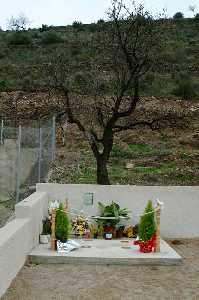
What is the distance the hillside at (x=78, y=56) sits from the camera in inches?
1364

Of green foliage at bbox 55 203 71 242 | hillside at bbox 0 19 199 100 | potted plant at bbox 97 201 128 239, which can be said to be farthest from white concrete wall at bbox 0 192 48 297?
hillside at bbox 0 19 199 100

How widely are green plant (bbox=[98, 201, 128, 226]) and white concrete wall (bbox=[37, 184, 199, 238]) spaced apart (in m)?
0.20

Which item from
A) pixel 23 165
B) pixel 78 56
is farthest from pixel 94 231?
pixel 78 56

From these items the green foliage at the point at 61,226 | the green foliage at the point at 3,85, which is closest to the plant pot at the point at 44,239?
the green foliage at the point at 61,226

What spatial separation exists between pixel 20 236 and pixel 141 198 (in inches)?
189

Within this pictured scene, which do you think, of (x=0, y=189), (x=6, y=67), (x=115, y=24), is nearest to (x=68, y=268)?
(x=0, y=189)

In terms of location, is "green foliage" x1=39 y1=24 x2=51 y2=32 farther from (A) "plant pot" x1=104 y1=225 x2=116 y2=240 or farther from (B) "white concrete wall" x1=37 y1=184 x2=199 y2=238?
(A) "plant pot" x1=104 y1=225 x2=116 y2=240

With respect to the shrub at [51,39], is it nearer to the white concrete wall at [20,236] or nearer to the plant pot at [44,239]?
the white concrete wall at [20,236]

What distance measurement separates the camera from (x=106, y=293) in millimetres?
7555

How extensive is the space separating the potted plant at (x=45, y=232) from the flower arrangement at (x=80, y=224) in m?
0.67

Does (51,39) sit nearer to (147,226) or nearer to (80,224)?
(80,224)

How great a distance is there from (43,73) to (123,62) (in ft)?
49.7

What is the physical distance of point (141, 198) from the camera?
40.8 feet

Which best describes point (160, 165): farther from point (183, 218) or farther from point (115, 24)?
point (183, 218)
